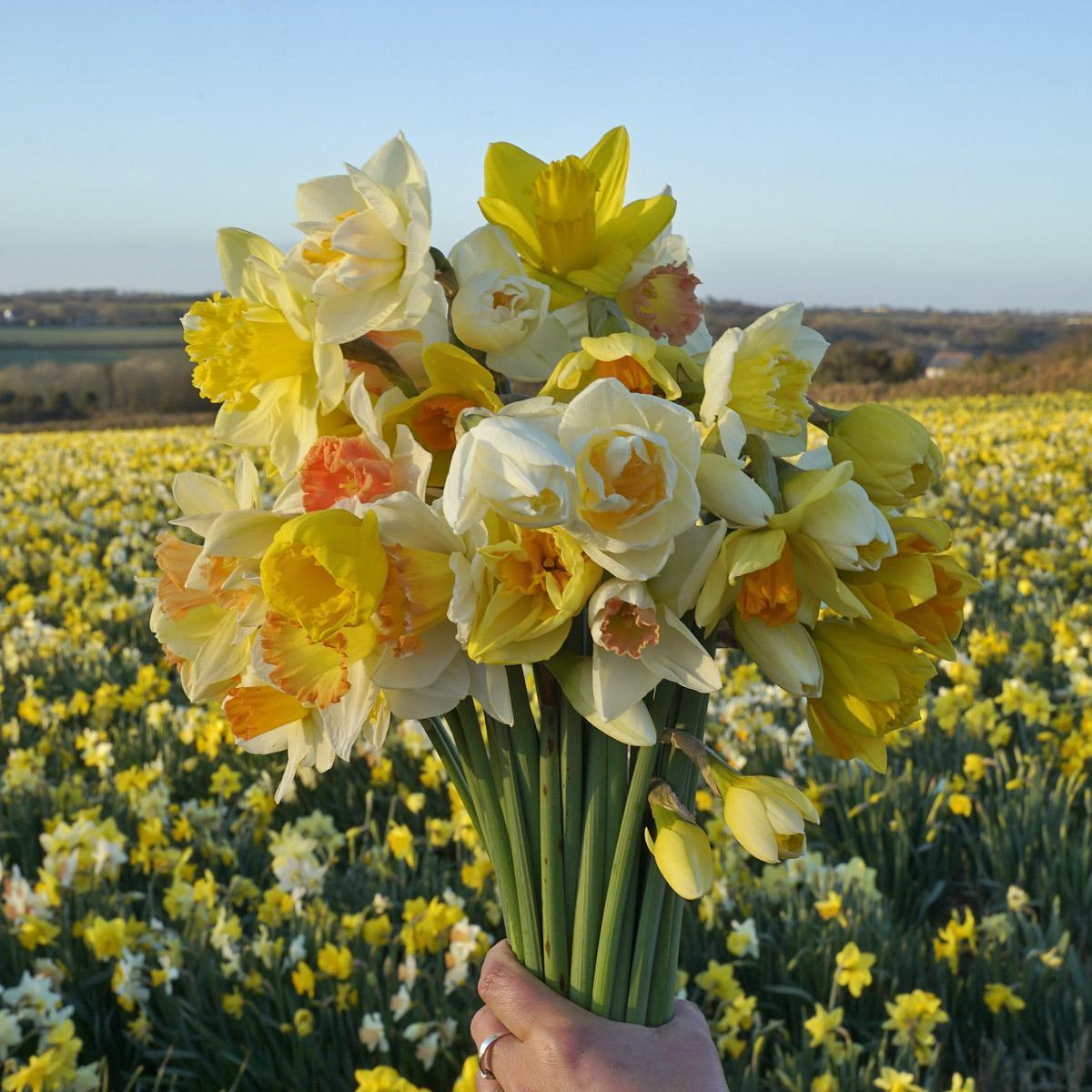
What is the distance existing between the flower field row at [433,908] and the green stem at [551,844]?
780 millimetres

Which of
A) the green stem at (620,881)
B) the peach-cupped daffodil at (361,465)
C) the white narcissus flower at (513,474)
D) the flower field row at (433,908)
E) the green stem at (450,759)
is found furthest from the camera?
the flower field row at (433,908)

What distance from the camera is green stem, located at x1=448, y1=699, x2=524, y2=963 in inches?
38.5

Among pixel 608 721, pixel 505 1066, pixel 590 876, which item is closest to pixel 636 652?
pixel 608 721

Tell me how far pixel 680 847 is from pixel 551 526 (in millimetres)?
330

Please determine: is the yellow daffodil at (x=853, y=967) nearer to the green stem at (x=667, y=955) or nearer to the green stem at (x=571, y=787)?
the green stem at (x=667, y=955)

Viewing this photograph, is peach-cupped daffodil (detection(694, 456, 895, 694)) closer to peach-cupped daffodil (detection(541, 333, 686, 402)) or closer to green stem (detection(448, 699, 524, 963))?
peach-cupped daffodil (detection(541, 333, 686, 402))

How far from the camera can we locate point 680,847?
A: 2.89 ft

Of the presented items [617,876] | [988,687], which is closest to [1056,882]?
[988,687]

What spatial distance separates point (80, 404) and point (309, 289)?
1291 inches

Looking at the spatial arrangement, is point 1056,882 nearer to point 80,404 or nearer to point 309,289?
point 309,289

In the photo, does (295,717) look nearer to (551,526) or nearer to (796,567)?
(551,526)

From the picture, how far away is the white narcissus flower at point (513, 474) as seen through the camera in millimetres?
703

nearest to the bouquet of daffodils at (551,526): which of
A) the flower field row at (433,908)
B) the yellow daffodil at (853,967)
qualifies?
the flower field row at (433,908)

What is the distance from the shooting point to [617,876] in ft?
3.14
